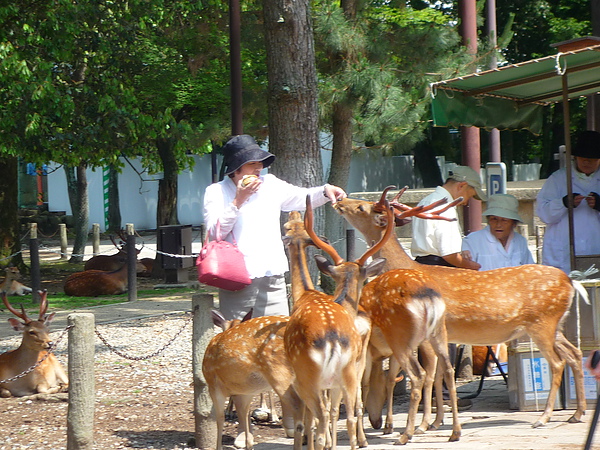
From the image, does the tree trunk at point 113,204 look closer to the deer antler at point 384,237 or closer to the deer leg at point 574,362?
the deer antler at point 384,237

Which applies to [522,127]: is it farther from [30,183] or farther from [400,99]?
[30,183]

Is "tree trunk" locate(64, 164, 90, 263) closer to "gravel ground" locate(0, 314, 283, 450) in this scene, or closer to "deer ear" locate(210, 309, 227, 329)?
"gravel ground" locate(0, 314, 283, 450)

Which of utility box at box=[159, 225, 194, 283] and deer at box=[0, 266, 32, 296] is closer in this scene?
deer at box=[0, 266, 32, 296]

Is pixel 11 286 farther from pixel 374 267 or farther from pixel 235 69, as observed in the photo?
pixel 374 267

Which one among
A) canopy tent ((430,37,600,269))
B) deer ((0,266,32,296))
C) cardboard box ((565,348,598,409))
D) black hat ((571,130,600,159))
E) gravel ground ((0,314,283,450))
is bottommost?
gravel ground ((0,314,283,450))

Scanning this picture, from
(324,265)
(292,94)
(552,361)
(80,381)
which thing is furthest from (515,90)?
(80,381)

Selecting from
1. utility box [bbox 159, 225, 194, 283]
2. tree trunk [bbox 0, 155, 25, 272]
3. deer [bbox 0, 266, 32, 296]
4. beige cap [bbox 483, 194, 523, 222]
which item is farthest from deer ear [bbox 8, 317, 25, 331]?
tree trunk [bbox 0, 155, 25, 272]

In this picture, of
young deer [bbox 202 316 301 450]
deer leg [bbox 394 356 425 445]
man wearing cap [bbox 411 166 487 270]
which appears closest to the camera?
young deer [bbox 202 316 301 450]

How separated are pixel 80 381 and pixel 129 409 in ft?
5.18

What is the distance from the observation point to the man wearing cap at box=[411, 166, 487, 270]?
6.68m

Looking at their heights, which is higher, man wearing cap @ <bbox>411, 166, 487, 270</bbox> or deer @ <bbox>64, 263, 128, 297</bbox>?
man wearing cap @ <bbox>411, 166, 487, 270</bbox>

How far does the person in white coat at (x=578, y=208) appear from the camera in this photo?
6641mm

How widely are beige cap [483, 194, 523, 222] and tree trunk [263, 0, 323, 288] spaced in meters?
2.38

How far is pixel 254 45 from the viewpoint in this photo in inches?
564
